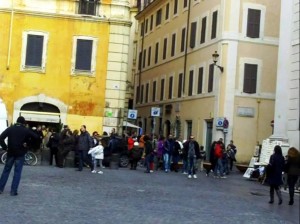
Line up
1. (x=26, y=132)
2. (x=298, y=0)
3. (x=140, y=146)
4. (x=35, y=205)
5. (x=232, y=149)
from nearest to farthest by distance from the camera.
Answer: (x=298, y=0)
(x=35, y=205)
(x=26, y=132)
(x=140, y=146)
(x=232, y=149)

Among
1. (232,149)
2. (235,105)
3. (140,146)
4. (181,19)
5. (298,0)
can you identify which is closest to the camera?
(298,0)

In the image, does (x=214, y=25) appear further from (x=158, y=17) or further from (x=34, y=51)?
(x=158, y=17)

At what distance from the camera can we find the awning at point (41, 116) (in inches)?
1250

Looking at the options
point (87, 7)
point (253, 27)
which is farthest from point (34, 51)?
point (253, 27)

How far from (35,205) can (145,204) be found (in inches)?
99.1

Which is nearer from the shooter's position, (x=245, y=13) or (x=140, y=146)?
(x=140, y=146)

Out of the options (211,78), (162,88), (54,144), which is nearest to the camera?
(54,144)

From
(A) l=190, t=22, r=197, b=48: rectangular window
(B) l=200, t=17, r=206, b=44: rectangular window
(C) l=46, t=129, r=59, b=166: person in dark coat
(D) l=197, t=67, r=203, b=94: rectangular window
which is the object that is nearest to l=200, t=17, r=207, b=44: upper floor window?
(B) l=200, t=17, r=206, b=44: rectangular window

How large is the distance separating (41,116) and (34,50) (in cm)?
351

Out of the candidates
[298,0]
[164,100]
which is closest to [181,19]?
[164,100]

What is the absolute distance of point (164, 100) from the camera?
48594mm

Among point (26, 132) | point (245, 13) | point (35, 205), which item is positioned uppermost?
point (245, 13)

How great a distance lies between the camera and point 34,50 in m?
32.0

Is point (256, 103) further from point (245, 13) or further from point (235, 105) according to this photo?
point (245, 13)
